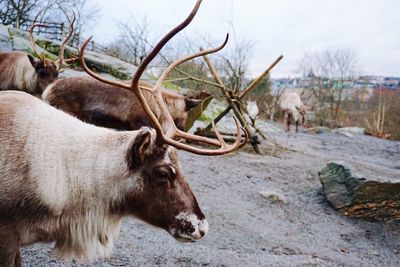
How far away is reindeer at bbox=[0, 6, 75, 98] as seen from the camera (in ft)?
24.9

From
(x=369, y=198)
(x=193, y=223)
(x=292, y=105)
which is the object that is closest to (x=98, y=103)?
(x=193, y=223)

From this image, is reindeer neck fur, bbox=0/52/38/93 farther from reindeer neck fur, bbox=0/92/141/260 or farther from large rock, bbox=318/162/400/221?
large rock, bbox=318/162/400/221

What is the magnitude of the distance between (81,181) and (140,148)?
0.42 m

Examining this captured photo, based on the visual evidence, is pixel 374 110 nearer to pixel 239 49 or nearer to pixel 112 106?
pixel 239 49

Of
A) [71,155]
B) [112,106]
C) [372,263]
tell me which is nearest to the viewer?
[71,155]

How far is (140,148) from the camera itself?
249cm

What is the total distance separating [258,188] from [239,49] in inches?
358

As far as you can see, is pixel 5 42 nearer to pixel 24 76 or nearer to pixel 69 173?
pixel 24 76

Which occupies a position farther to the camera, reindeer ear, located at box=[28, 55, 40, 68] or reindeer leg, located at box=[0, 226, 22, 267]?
reindeer ear, located at box=[28, 55, 40, 68]

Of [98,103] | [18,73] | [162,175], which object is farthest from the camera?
[18,73]

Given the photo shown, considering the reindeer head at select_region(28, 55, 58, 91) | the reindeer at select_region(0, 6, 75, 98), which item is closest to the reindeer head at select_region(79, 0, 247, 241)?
the reindeer at select_region(0, 6, 75, 98)

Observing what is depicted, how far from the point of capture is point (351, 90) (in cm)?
2953

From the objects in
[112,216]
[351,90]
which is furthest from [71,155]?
[351,90]

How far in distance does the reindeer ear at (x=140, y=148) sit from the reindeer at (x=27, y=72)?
5417 mm
